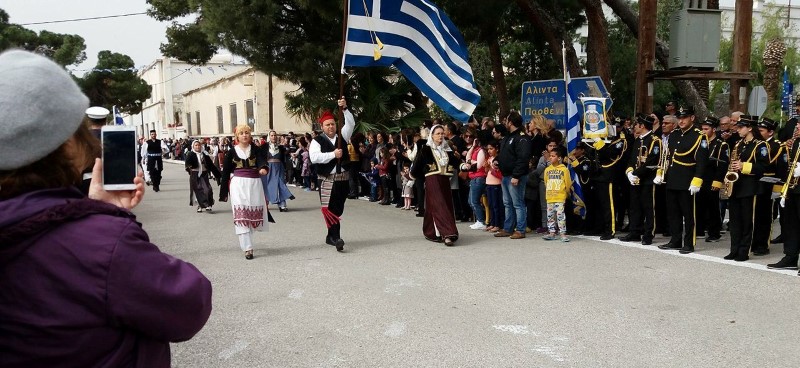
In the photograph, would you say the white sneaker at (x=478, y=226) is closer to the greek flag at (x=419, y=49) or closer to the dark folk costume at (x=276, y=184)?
the greek flag at (x=419, y=49)

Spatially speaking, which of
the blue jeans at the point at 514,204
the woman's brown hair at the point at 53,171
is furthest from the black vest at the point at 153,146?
the woman's brown hair at the point at 53,171

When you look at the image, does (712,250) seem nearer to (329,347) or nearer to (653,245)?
(653,245)

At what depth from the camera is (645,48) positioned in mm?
11742

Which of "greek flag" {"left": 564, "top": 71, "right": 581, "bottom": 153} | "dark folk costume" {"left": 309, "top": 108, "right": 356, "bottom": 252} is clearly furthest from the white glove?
"dark folk costume" {"left": 309, "top": 108, "right": 356, "bottom": 252}

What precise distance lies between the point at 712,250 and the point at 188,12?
2114cm

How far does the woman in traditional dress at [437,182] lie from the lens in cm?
888

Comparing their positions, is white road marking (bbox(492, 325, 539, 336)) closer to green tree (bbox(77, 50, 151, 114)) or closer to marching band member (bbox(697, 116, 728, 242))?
marching band member (bbox(697, 116, 728, 242))

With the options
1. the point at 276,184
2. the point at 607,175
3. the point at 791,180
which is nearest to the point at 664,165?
the point at 607,175

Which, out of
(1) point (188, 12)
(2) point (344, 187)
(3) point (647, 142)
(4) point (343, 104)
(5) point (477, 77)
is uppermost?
(1) point (188, 12)

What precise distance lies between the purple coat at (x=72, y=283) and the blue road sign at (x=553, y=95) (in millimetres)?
9518

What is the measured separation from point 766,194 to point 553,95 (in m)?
4.30

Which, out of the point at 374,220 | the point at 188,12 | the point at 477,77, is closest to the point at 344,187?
the point at 374,220

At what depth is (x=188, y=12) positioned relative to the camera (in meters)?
23.7

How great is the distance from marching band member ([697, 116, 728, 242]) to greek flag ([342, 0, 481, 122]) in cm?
309
